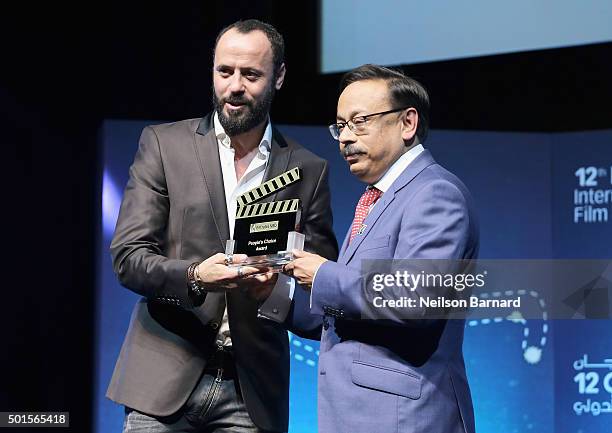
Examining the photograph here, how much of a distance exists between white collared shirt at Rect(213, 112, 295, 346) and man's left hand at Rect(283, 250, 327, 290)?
220mm

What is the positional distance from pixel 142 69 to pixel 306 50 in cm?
92

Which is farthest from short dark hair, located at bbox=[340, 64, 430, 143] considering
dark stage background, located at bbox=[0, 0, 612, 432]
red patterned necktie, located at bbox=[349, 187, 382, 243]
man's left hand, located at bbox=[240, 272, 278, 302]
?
dark stage background, located at bbox=[0, 0, 612, 432]

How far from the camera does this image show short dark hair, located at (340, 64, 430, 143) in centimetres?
270

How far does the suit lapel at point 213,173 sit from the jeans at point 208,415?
385 millimetres

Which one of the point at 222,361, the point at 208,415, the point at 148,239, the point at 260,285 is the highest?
the point at 148,239

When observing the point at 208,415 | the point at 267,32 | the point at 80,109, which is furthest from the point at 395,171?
the point at 80,109

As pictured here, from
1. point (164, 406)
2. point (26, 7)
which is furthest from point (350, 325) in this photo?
point (26, 7)

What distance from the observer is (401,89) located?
2705 millimetres

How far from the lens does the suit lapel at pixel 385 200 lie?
2.56 m

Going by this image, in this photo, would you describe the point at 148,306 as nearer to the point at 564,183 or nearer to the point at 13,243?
the point at 13,243

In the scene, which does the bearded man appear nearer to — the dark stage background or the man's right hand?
the man's right hand

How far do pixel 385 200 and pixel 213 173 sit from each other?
0.53 meters

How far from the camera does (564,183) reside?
463cm

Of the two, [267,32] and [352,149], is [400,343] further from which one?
[267,32]
